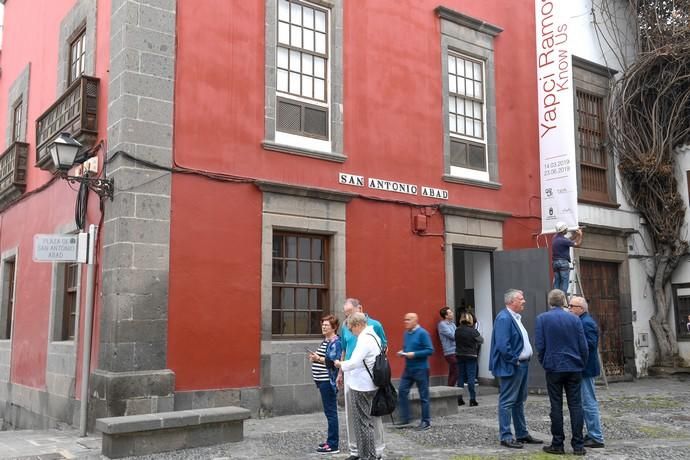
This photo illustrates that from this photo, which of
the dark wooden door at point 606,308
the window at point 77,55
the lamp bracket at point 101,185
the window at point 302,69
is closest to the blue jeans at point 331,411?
the lamp bracket at point 101,185

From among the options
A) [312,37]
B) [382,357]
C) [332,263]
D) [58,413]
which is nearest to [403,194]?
[332,263]

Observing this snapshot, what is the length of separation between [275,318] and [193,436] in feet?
9.97

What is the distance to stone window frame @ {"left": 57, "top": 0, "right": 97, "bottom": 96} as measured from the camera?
10922 mm

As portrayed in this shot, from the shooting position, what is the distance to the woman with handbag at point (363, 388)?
684cm

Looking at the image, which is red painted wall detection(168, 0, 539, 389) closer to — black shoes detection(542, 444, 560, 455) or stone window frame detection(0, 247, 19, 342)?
black shoes detection(542, 444, 560, 455)

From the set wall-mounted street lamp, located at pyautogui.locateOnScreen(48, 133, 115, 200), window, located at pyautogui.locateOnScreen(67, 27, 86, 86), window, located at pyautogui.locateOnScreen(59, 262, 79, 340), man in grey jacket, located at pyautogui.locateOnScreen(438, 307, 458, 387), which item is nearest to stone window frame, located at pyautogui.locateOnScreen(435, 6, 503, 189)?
man in grey jacket, located at pyautogui.locateOnScreen(438, 307, 458, 387)

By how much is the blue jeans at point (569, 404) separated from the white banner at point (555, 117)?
19.8 feet

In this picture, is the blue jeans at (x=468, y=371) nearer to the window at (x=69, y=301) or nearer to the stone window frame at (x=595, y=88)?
the stone window frame at (x=595, y=88)

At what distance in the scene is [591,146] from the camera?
51.3ft

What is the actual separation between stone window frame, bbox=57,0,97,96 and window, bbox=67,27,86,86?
1.2 inches

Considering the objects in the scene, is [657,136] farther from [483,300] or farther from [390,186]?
[390,186]

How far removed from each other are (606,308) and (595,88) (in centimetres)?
491

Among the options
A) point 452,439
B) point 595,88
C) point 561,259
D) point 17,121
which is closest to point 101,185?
point 452,439

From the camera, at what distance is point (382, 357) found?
690 centimetres
